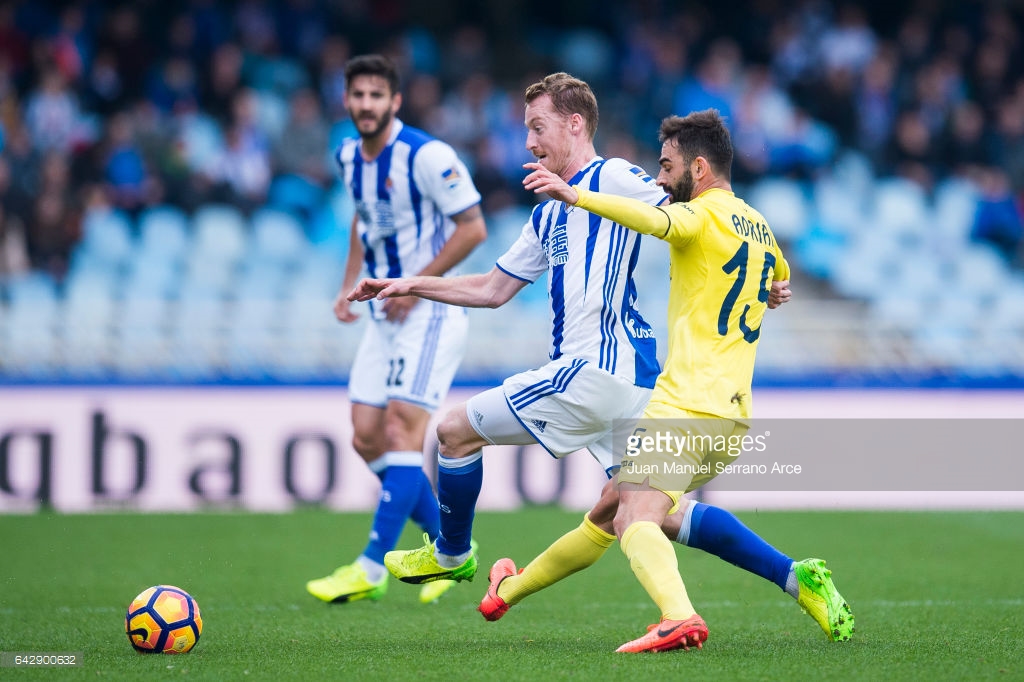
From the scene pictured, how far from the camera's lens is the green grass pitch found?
479cm

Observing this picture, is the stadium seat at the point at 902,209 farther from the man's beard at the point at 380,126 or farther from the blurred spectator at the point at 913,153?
the man's beard at the point at 380,126

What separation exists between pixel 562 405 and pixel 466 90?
10570 mm

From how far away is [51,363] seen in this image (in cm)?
1116

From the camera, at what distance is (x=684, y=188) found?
17.3ft

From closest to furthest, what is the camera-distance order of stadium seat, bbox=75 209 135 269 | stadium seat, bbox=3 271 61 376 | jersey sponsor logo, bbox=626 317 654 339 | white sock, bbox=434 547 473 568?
jersey sponsor logo, bbox=626 317 654 339, white sock, bbox=434 547 473 568, stadium seat, bbox=3 271 61 376, stadium seat, bbox=75 209 135 269

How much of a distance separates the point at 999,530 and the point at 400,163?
5.65 meters

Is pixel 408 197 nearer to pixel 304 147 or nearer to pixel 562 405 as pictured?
pixel 562 405

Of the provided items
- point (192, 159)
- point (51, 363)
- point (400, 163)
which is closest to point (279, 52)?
point (192, 159)

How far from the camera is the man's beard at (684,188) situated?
525cm

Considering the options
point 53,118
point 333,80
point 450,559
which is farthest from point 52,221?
point 450,559

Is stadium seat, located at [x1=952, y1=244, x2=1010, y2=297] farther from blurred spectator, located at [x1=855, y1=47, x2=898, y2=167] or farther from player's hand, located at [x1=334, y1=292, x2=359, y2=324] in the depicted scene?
player's hand, located at [x1=334, y1=292, x2=359, y2=324]

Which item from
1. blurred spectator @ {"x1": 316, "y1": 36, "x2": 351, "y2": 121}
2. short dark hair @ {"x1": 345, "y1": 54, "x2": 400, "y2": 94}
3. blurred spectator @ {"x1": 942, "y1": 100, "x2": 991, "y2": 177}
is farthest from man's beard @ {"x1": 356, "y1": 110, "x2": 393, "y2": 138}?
blurred spectator @ {"x1": 942, "y1": 100, "x2": 991, "y2": 177}

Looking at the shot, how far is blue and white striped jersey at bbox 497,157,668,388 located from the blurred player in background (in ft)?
5.26

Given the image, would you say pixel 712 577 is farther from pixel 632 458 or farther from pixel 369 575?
pixel 632 458
